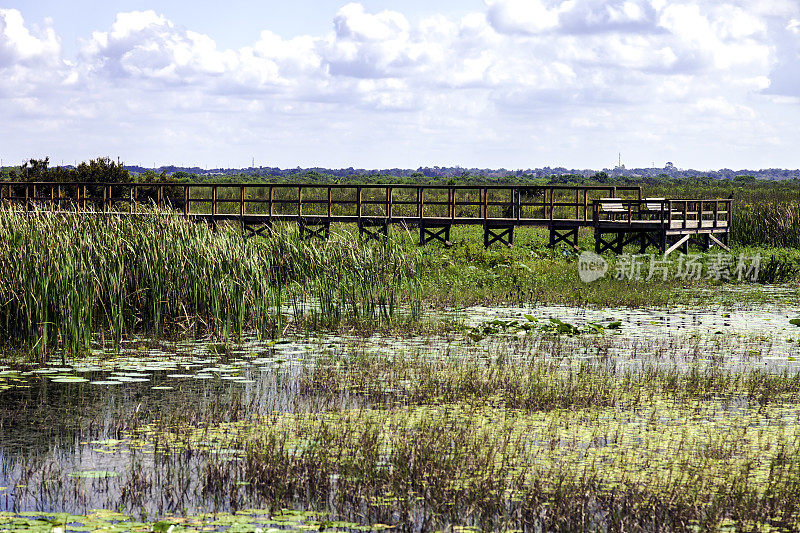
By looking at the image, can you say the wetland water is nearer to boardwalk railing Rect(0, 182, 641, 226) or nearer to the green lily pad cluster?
the green lily pad cluster

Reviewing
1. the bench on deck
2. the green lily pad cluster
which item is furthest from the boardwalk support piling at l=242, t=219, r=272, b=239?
the bench on deck

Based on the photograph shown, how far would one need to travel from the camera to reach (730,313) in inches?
687

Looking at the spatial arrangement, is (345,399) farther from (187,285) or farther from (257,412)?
(187,285)

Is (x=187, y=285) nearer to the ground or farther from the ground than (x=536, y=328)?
farther from the ground

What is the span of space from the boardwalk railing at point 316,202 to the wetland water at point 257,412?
4.51m

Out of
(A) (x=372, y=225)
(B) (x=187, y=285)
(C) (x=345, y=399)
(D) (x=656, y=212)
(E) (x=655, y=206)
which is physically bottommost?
(C) (x=345, y=399)

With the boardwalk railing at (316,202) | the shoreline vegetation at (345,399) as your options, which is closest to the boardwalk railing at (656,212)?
the boardwalk railing at (316,202)

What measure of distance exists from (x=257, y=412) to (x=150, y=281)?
15.6ft

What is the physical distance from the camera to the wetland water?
6652 millimetres

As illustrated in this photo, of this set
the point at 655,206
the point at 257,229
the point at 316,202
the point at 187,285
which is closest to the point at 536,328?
the point at 187,285

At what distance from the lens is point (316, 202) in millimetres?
Result: 31266

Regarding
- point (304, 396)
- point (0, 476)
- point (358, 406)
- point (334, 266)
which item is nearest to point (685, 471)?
point (358, 406)

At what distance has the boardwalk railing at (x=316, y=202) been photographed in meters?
28.6

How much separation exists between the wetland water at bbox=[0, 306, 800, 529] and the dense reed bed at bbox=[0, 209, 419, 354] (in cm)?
53
